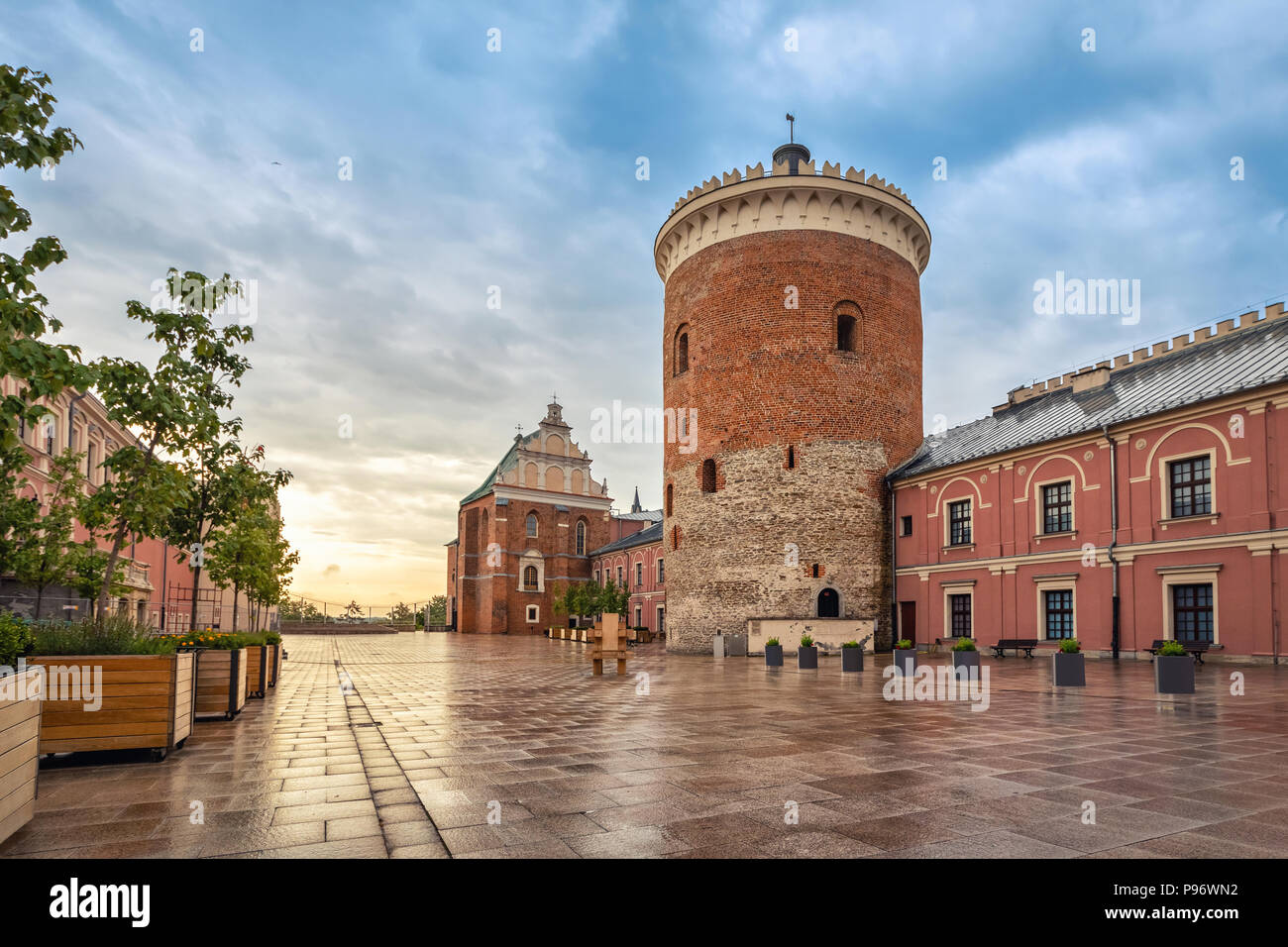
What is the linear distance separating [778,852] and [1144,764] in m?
4.23

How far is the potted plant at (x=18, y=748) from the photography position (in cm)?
435

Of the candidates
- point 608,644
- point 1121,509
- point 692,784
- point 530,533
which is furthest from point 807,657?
point 530,533

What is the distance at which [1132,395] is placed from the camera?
24.7 meters

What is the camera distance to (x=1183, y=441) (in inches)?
862

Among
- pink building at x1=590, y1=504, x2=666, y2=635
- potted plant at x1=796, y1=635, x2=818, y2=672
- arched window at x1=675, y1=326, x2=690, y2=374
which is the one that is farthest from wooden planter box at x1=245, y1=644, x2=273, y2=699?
pink building at x1=590, y1=504, x2=666, y2=635

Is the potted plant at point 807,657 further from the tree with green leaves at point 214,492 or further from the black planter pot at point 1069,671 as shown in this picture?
the tree with green leaves at point 214,492

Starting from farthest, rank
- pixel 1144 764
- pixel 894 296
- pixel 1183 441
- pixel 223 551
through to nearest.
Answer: pixel 894 296, pixel 1183 441, pixel 223 551, pixel 1144 764

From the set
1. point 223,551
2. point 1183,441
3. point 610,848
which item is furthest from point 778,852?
point 1183,441

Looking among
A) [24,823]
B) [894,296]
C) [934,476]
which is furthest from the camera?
[894,296]

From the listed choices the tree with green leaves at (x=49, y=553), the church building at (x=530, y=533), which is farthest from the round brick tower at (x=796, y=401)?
the church building at (x=530, y=533)

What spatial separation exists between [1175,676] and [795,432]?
19.2m

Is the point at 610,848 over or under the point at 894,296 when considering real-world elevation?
under

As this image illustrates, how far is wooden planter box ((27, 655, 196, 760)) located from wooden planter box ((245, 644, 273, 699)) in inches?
194
